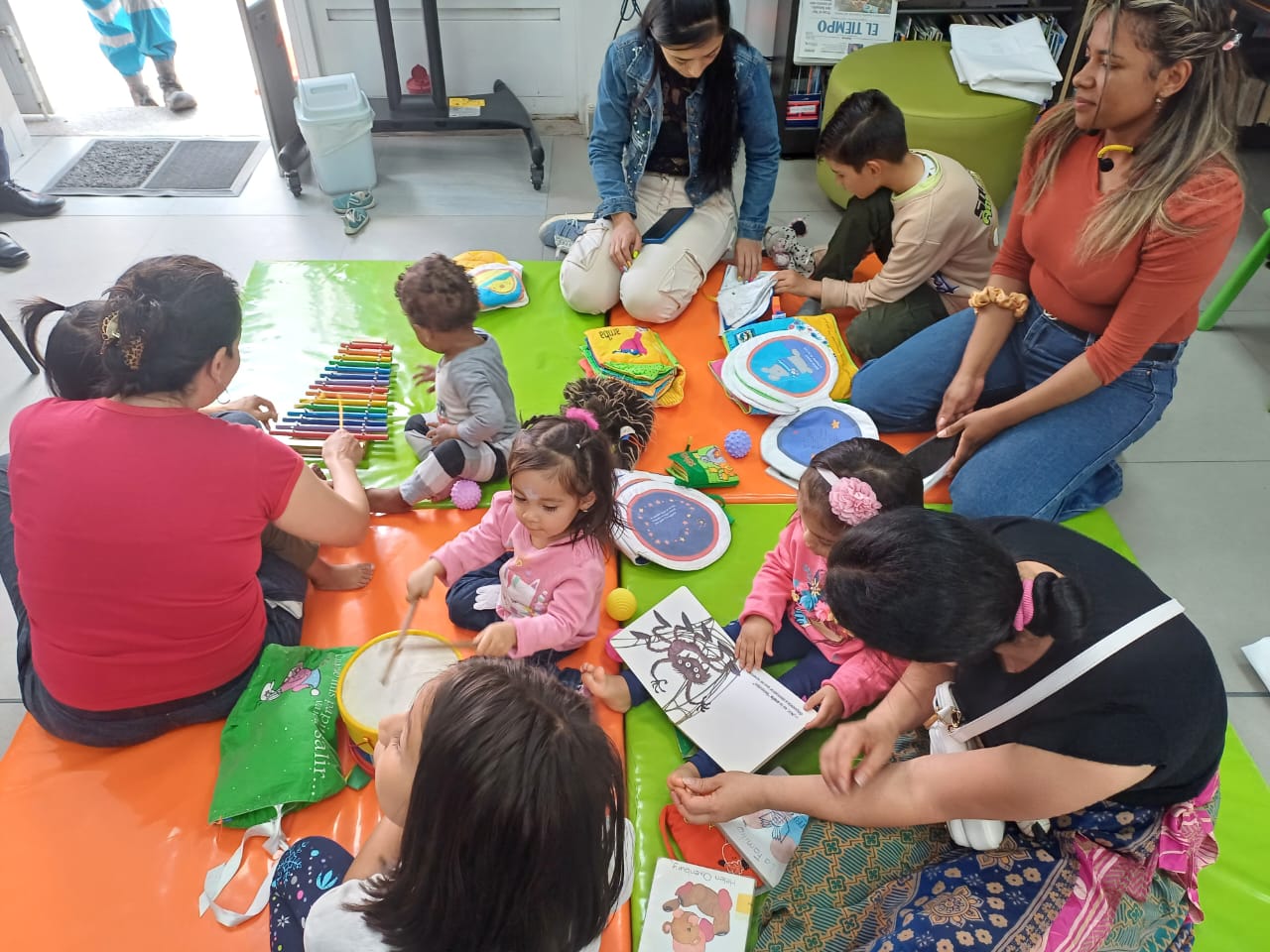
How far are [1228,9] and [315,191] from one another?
289cm

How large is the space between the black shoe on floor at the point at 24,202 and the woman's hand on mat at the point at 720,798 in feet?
10.1

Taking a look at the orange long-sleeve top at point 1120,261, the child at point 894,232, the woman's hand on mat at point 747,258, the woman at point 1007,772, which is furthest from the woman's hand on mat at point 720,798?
the woman's hand on mat at point 747,258

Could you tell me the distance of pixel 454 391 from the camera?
1914 millimetres

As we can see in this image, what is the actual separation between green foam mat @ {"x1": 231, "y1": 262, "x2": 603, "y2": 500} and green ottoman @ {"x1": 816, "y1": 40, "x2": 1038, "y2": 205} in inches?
50.2

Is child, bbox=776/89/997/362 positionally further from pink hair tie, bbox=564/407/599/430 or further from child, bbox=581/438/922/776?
pink hair tie, bbox=564/407/599/430

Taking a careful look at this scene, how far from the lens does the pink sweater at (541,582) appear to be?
154 centimetres

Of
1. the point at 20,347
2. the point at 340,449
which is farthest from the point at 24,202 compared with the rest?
the point at 340,449

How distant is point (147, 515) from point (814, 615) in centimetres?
115

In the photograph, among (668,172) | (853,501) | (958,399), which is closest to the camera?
(853,501)

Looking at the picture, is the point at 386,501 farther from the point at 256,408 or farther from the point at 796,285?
the point at 796,285

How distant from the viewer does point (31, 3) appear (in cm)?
423

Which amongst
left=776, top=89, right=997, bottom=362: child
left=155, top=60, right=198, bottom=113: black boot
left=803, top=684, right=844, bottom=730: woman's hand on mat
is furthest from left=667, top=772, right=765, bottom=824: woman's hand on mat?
left=155, top=60, right=198, bottom=113: black boot

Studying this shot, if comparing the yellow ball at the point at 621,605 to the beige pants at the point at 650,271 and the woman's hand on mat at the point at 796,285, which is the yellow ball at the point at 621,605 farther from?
the woman's hand on mat at the point at 796,285

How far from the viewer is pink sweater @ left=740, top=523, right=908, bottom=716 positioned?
1555 mm
